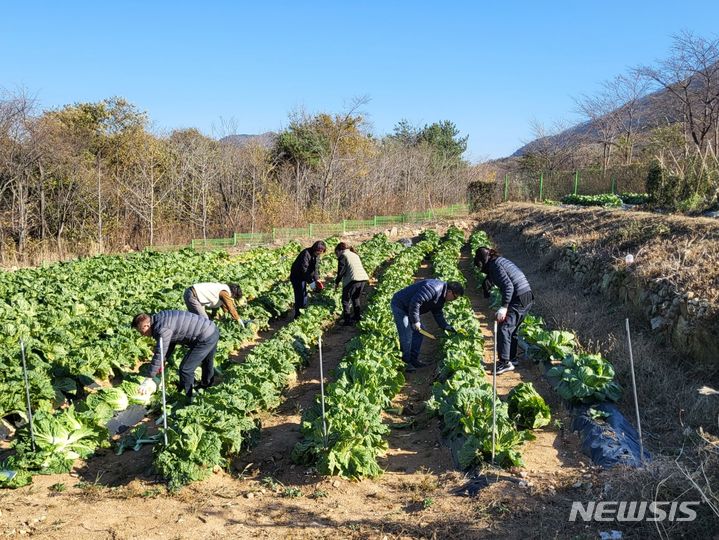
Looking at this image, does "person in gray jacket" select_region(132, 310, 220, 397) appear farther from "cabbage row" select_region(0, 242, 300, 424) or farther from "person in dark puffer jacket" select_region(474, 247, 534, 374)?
"person in dark puffer jacket" select_region(474, 247, 534, 374)

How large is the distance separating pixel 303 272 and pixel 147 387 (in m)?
5.08

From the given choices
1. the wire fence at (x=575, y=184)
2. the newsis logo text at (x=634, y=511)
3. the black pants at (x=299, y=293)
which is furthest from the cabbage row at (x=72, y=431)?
the wire fence at (x=575, y=184)

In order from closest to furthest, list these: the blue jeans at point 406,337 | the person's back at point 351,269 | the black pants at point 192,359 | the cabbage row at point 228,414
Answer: the cabbage row at point 228,414, the black pants at point 192,359, the blue jeans at point 406,337, the person's back at point 351,269

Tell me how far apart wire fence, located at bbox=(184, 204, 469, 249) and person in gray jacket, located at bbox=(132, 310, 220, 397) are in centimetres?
1587

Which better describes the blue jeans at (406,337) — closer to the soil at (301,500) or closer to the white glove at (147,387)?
the soil at (301,500)

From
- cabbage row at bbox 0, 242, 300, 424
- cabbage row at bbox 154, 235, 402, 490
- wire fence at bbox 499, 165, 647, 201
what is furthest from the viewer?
wire fence at bbox 499, 165, 647, 201

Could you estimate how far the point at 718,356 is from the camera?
300 inches

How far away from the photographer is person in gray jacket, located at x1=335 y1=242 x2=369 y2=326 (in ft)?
37.9

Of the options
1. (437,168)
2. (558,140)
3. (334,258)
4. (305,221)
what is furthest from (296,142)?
(558,140)

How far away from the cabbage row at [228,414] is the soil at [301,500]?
174 mm

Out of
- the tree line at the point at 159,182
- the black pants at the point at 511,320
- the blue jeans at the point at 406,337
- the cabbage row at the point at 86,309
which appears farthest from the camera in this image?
the tree line at the point at 159,182

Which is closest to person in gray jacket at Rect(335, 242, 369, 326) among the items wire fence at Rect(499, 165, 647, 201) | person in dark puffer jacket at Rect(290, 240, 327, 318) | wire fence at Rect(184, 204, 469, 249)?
person in dark puffer jacket at Rect(290, 240, 327, 318)

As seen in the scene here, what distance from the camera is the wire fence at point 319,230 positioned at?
24.0 metres

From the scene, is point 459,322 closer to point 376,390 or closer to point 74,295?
point 376,390
